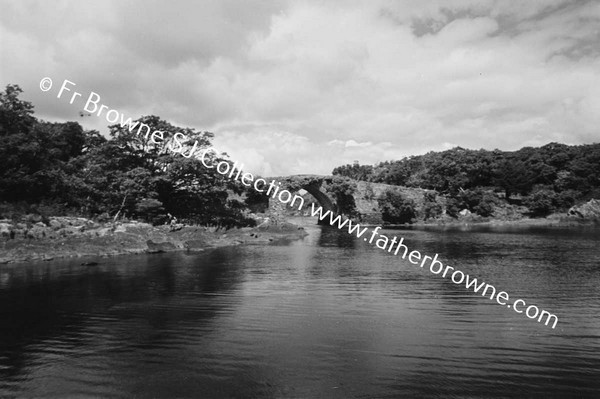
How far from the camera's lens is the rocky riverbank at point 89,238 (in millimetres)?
24297

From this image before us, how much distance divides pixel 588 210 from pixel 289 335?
78.7m

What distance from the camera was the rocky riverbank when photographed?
24297mm

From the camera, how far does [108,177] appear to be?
35.9m

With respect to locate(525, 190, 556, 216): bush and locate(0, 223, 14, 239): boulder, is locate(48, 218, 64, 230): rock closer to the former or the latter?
locate(0, 223, 14, 239): boulder

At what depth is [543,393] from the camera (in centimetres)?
791

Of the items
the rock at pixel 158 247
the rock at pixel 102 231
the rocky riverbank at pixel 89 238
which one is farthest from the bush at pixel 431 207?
the rock at pixel 102 231

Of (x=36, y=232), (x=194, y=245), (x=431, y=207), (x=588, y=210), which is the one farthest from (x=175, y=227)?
(x=588, y=210)

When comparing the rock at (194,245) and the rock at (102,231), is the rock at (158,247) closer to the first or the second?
the rock at (194,245)

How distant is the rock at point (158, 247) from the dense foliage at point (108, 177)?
5.90 m

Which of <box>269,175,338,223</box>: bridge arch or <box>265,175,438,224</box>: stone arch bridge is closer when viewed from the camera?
<box>269,175,338,223</box>: bridge arch

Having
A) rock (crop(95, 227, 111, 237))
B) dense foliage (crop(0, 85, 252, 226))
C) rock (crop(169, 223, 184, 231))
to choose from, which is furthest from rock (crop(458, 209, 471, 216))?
rock (crop(95, 227, 111, 237))

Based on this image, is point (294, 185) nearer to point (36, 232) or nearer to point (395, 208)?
point (395, 208)

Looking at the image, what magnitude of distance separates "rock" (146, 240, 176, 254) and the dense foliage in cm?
590

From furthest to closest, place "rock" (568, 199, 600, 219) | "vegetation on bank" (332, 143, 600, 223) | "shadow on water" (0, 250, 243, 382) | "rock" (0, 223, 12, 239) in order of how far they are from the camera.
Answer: "vegetation on bank" (332, 143, 600, 223)
"rock" (568, 199, 600, 219)
"rock" (0, 223, 12, 239)
"shadow on water" (0, 250, 243, 382)
